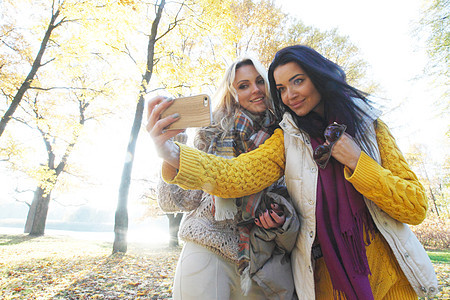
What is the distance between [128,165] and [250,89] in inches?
279

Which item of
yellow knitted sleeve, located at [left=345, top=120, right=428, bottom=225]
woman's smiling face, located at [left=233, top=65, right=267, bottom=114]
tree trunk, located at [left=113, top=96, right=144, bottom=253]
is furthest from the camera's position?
tree trunk, located at [left=113, top=96, right=144, bottom=253]

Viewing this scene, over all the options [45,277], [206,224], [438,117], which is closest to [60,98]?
[45,277]

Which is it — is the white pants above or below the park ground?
above

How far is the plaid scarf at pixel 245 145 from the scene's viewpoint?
137 centimetres

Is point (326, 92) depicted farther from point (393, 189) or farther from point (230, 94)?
point (230, 94)

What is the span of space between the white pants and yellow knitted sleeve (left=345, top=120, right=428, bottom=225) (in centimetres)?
78

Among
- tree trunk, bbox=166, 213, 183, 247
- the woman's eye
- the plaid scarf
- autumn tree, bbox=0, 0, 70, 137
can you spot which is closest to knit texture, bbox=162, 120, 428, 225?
the plaid scarf

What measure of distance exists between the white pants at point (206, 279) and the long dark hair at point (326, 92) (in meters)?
0.92

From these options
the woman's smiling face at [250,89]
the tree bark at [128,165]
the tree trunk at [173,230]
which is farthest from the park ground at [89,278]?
the tree trunk at [173,230]

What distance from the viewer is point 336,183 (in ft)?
4.27

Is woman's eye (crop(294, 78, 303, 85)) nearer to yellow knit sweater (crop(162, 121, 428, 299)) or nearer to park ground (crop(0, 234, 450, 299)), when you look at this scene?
yellow knit sweater (crop(162, 121, 428, 299))

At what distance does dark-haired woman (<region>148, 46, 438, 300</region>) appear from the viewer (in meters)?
1.13

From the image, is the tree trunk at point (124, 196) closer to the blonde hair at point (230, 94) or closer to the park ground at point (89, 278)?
the park ground at point (89, 278)

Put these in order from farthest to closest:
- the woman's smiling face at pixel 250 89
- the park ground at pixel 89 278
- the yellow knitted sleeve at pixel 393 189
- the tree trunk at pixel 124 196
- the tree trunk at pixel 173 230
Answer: the tree trunk at pixel 173 230 → the tree trunk at pixel 124 196 → the park ground at pixel 89 278 → the woman's smiling face at pixel 250 89 → the yellow knitted sleeve at pixel 393 189
